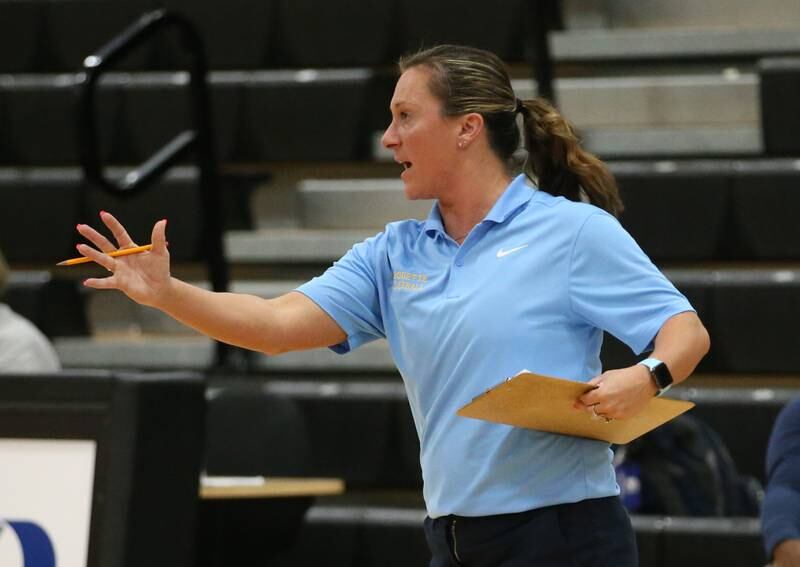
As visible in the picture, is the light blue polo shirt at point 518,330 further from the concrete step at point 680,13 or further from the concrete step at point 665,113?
the concrete step at point 680,13

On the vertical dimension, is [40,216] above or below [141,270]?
below

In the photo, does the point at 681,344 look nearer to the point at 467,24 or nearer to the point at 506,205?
the point at 506,205

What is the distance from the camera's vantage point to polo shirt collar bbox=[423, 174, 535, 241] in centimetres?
222

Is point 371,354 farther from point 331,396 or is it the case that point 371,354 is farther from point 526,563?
point 526,563

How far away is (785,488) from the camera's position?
2.78 metres

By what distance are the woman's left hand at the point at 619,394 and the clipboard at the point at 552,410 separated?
0.05 feet

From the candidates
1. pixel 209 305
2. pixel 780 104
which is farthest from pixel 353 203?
pixel 209 305

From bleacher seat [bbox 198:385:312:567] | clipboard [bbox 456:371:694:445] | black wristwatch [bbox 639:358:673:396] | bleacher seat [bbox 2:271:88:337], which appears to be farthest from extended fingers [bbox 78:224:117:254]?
bleacher seat [bbox 2:271:88:337]

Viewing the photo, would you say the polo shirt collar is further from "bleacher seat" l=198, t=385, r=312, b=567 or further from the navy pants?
"bleacher seat" l=198, t=385, r=312, b=567

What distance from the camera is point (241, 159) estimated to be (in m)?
5.48

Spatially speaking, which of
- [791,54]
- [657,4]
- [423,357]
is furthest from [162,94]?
[423,357]

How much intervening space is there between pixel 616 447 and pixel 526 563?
6.65 feet

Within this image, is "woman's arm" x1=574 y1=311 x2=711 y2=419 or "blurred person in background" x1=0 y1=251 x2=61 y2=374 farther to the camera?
"blurred person in background" x1=0 y1=251 x2=61 y2=374

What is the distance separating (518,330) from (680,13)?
3668 mm
